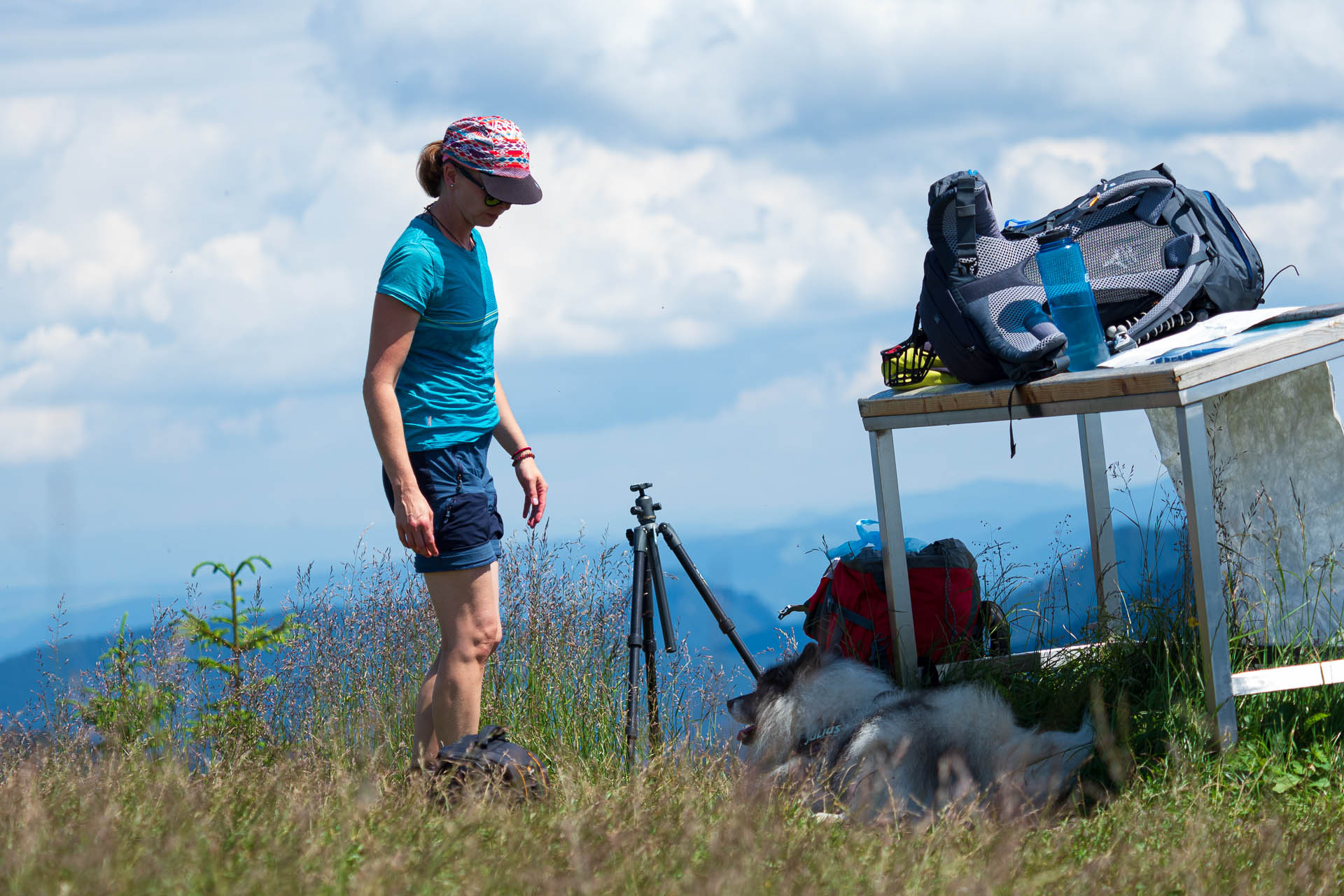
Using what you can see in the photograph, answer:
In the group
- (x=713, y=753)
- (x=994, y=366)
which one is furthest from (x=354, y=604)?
(x=994, y=366)

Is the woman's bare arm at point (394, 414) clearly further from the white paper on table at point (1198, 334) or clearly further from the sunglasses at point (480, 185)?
the white paper on table at point (1198, 334)

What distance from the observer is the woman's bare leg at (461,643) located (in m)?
3.35

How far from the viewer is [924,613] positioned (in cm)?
448

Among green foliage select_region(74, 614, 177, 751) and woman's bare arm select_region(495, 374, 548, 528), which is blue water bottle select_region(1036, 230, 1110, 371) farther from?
green foliage select_region(74, 614, 177, 751)

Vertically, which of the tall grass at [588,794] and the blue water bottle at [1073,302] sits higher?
the blue water bottle at [1073,302]

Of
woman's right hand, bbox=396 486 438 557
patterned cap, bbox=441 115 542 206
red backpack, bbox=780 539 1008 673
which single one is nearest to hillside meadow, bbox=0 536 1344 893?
red backpack, bbox=780 539 1008 673

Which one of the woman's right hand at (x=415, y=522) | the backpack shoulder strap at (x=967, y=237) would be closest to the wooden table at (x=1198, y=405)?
the backpack shoulder strap at (x=967, y=237)

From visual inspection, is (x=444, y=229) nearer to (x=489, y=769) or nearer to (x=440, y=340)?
(x=440, y=340)

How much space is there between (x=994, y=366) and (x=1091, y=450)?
143 centimetres

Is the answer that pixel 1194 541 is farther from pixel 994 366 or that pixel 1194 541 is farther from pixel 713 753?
pixel 713 753

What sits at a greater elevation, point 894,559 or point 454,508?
point 454,508

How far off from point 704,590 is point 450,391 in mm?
1614

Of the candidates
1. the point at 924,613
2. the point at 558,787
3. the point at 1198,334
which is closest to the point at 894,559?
the point at 924,613

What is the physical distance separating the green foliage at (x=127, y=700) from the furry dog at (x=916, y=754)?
94.0 inches
